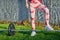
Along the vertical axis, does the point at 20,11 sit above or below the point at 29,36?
above

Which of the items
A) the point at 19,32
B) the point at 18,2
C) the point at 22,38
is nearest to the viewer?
the point at 22,38

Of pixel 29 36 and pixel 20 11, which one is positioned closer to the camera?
pixel 29 36

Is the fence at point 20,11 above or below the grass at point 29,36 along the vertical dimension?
above

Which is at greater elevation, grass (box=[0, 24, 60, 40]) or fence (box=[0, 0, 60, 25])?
fence (box=[0, 0, 60, 25])

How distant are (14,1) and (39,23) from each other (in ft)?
5.09

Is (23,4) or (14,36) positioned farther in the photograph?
(23,4)

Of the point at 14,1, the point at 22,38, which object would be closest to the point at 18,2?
the point at 14,1

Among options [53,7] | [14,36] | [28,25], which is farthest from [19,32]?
[53,7]

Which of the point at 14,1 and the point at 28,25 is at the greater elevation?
the point at 14,1

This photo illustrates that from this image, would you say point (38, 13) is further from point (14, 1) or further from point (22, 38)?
point (22, 38)

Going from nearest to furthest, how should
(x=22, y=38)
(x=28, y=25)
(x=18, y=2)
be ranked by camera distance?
1. (x=22, y=38)
2. (x=28, y=25)
3. (x=18, y=2)

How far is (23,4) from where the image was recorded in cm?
1232

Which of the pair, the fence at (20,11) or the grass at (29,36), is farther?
the fence at (20,11)

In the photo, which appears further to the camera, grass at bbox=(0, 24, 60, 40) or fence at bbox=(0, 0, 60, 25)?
fence at bbox=(0, 0, 60, 25)
